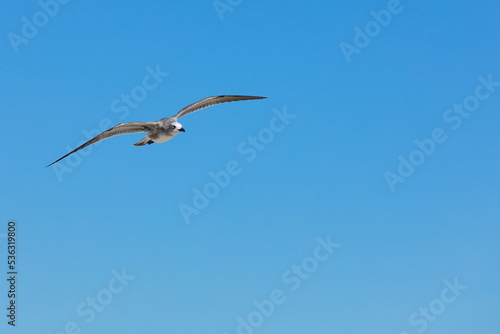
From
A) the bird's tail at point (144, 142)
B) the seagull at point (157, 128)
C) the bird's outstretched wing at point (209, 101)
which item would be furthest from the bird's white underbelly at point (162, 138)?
the bird's outstretched wing at point (209, 101)

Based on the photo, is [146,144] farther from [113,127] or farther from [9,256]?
[9,256]

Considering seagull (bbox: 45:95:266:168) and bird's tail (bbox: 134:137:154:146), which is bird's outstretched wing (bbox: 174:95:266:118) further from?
bird's tail (bbox: 134:137:154:146)

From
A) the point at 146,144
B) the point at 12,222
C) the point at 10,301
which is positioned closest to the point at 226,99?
the point at 146,144

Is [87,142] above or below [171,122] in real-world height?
above

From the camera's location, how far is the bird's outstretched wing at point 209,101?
20.7 metres

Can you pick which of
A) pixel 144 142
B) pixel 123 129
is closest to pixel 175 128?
pixel 144 142

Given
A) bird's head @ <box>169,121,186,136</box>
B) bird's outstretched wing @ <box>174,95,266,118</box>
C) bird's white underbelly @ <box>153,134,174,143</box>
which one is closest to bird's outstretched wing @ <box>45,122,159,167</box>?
bird's white underbelly @ <box>153,134,174,143</box>

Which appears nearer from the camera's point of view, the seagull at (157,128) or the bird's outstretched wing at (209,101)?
the seagull at (157,128)

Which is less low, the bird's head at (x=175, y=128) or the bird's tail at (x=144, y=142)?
the bird's tail at (x=144, y=142)

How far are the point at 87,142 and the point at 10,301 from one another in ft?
19.2

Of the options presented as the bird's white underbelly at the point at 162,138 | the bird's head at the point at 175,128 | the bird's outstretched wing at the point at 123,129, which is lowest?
the bird's head at the point at 175,128

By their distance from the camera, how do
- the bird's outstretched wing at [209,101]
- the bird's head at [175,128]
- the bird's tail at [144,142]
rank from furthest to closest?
the bird's tail at [144,142]
the bird's outstretched wing at [209,101]
the bird's head at [175,128]

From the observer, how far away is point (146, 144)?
21016 mm

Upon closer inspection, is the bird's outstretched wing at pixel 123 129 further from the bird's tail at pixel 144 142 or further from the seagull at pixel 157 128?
the bird's tail at pixel 144 142
